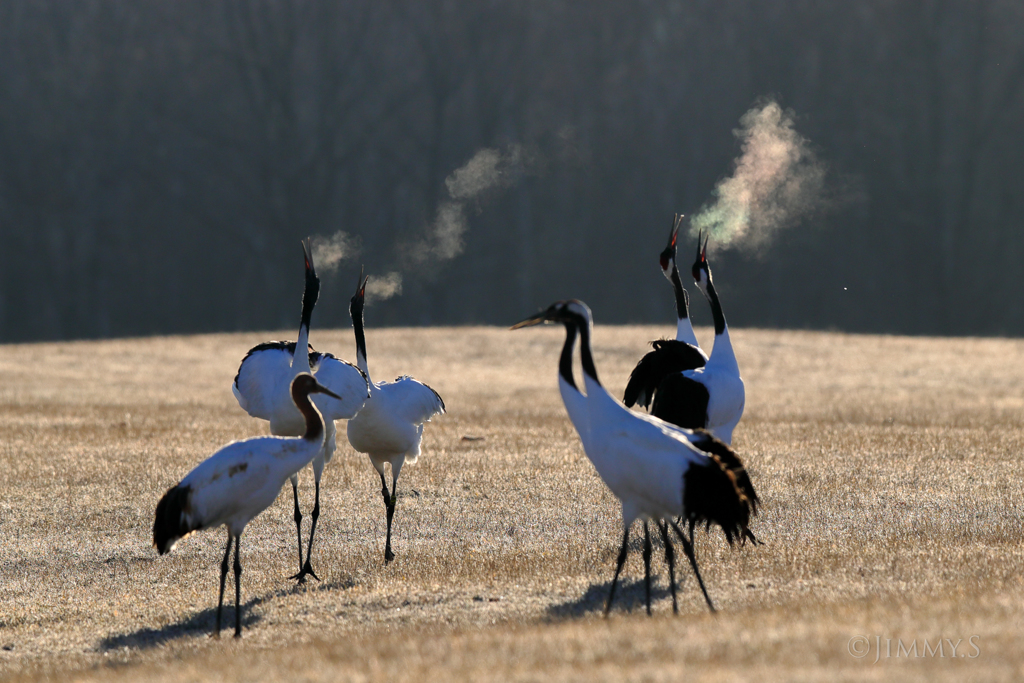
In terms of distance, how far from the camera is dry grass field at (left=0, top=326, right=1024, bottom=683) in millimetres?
5422

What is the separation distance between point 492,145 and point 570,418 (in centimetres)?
4603

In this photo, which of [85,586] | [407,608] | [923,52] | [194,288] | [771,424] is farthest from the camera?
[923,52]

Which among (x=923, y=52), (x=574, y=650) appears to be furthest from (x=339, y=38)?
(x=574, y=650)

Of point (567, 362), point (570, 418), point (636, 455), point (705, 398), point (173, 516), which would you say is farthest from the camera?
point (705, 398)

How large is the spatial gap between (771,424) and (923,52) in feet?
135

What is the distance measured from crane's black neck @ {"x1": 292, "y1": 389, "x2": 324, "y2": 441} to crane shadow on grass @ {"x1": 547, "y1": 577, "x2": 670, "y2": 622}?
6.54 feet

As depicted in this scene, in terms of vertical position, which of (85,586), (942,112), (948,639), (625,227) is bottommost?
(85,586)

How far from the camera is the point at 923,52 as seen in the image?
5225cm

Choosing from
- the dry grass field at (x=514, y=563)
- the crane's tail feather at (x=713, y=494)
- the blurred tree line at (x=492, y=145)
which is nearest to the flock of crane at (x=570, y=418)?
the crane's tail feather at (x=713, y=494)

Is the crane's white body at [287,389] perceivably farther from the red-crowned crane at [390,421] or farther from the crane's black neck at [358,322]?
the crane's black neck at [358,322]

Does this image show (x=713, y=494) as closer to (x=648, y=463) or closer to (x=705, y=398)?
(x=648, y=463)

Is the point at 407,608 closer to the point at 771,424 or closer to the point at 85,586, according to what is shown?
the point at 85,586

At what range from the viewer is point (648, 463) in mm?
6660

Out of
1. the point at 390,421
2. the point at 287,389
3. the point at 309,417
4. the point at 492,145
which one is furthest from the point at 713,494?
the point at 492,145
